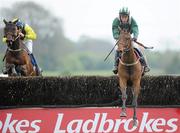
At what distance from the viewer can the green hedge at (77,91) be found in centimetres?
1363

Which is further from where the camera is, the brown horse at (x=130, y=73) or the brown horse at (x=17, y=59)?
the brown horse at (x=17, y=59)

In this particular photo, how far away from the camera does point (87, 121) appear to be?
13.3 meters

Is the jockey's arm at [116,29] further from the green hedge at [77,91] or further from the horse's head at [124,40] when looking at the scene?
the green hedge at [77,91]

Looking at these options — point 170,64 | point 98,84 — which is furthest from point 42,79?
point 170,64

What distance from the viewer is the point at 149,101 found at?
1361 cm

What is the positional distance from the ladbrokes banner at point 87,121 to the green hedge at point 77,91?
36 cm

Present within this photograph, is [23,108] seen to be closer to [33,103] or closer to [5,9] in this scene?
[33,103]

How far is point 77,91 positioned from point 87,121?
2.54ft

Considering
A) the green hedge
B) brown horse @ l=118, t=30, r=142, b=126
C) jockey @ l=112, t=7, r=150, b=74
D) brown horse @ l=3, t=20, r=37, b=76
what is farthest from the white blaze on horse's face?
brown horse @ l=3, t=20, r=37, b=76

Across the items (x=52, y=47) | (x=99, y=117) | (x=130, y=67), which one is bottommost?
(x=52, y=47)

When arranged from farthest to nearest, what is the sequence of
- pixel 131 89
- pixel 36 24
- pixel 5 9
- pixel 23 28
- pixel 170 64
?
pixel 170 64
pixel 36 24
pixel 5 9
pixel 23 28
pixel 131 89

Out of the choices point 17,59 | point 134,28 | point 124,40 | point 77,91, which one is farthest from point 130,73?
point 17,59

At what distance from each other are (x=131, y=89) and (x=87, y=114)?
3.30 feet

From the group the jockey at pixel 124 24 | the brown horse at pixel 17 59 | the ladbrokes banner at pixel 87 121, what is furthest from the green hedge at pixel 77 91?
the jockey at pixel 124 24
